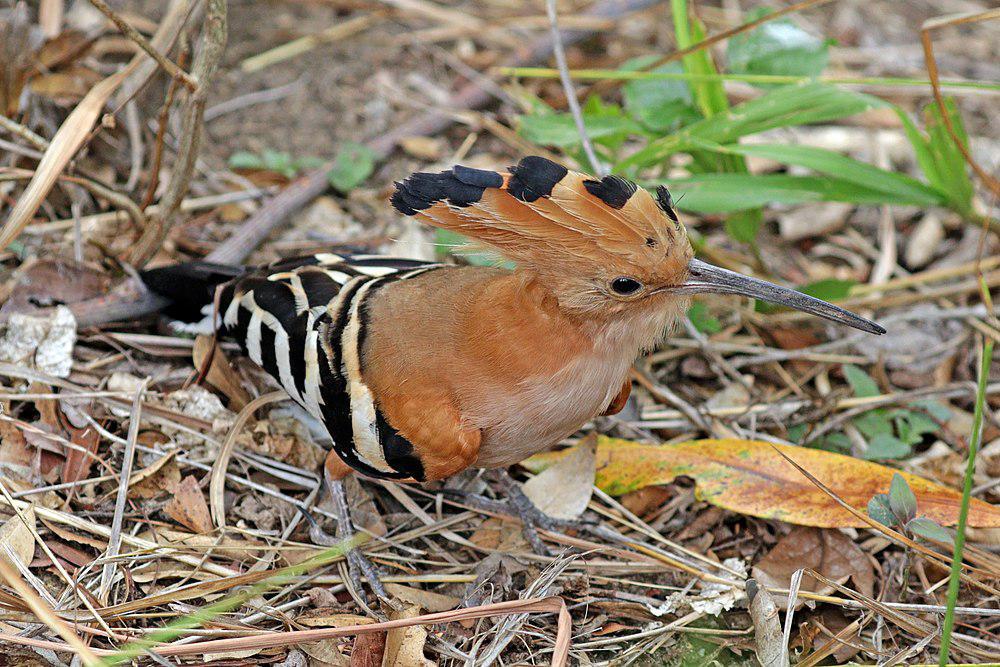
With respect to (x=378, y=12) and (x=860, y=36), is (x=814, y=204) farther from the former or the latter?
(x=378, y=12)

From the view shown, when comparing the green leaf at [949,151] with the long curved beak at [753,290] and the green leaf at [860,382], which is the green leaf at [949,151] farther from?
the long curved beak at [753,290]

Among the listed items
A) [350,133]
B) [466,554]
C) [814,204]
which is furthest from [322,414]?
[814,204]

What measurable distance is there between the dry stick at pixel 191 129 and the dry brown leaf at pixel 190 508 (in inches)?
33.6

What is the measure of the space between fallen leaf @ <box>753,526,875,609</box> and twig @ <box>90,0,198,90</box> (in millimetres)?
2131

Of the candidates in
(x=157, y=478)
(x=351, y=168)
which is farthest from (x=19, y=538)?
(x=351, y=168)

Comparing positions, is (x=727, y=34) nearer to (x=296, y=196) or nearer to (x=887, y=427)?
(x=887, y=427)

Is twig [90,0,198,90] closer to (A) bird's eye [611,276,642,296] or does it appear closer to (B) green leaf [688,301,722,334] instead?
(A) bird's eye [611,276,642,296]

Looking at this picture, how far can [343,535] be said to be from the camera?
264 centimetres

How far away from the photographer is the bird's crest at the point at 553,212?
7.03 ft

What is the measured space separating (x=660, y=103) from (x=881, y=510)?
1665 millimetres

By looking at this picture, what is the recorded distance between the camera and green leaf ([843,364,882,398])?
314 cm

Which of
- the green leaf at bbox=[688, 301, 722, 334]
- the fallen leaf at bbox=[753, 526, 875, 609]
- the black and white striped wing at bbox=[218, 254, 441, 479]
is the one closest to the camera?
the black and white striped wing at bbox=[218, 254, 441, 479]

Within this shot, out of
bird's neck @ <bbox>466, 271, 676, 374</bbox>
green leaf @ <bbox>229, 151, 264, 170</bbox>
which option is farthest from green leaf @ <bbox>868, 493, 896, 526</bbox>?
green leaf @ <bbox>229, 151, 264, 170</bbox>

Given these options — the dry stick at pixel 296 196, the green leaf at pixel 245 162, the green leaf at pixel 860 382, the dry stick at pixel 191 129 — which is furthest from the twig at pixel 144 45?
the green leaf at pixel 860 382
